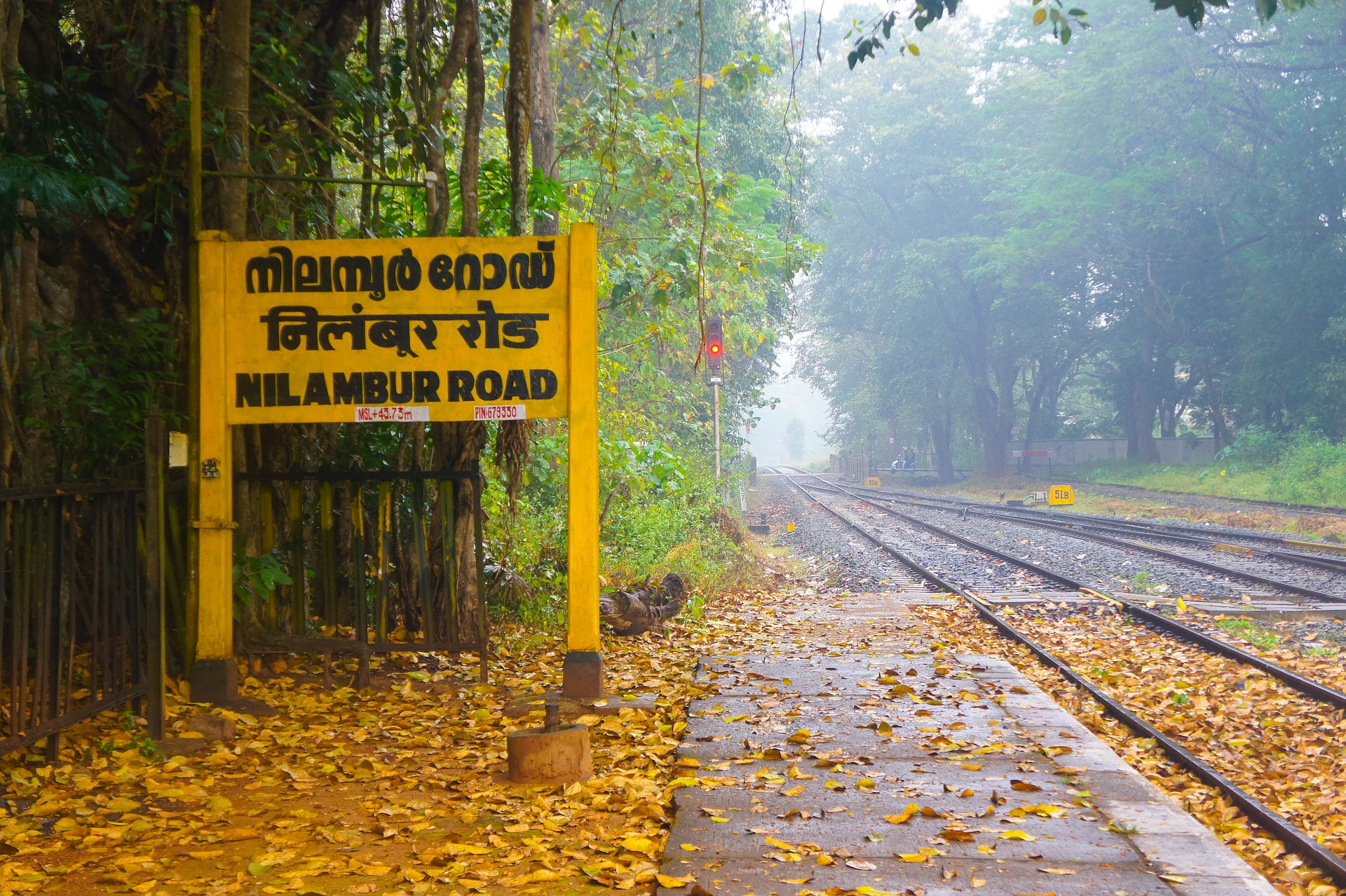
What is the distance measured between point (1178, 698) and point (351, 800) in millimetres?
5472

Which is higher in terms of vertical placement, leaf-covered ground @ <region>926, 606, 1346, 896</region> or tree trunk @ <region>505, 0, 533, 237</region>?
tree trunk @ <region>505, 0, 533, 237</region>

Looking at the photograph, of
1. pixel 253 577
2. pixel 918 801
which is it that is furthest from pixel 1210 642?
pixel 253 577

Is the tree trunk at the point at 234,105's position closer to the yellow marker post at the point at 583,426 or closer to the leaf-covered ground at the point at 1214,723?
the yellow marker post at the point at 583,426

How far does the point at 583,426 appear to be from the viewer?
228 inches

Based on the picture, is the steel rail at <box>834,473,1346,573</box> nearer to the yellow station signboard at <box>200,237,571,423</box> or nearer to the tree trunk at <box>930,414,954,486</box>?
the yellow station signboard at <box>200,237,571,423</box>

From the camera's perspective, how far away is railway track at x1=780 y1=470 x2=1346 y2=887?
4484 mm

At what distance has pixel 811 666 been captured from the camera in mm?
7188

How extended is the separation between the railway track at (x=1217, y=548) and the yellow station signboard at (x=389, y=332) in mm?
9057

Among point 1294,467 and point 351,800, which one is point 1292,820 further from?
point 1294,467

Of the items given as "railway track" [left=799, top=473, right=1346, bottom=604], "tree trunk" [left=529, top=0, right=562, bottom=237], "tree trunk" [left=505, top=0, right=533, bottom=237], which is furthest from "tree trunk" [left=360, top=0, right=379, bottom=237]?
"railway track" [left=799, top=473, right=1346, bottom=604]

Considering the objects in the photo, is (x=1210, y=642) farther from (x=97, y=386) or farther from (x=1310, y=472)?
(x=1310, y=472)

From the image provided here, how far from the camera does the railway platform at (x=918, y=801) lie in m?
3.44

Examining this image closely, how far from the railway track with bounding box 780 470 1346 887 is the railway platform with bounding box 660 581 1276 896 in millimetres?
662

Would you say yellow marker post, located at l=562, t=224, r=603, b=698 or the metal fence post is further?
yellow marker post, located at l=562, t=224, r=603, b=698
